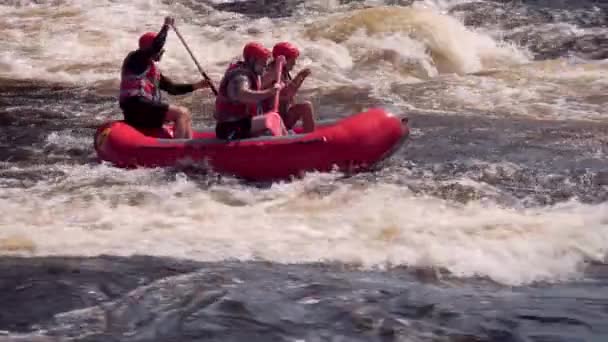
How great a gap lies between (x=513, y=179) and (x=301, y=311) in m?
3.45

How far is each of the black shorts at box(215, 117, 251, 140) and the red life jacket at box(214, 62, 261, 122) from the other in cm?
4

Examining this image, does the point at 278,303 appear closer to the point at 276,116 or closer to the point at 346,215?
the point at 346,215

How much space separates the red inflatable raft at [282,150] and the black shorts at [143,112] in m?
0.28

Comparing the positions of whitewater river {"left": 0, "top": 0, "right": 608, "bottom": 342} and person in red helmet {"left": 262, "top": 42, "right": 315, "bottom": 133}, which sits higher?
person in red helmet {"left": 262, "top": 42, "right": 315, "bottom": 133}

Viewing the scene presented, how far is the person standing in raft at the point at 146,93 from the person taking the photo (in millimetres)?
8242

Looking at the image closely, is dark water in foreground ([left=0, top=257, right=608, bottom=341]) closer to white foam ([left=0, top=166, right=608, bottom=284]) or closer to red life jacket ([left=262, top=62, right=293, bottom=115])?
white foam ([left=0, top=166, right=608, bottom=284])

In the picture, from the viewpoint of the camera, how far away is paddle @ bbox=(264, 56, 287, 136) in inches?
309

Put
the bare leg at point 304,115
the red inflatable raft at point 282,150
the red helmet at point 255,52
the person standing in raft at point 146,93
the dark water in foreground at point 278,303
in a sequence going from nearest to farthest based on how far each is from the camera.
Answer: the dark water in foreground at point 278,303
the red helmet at point 255,52
the red inflatable raft at point 282,150
the bare leg at point 304,115
the person standing in raft at point 146,93

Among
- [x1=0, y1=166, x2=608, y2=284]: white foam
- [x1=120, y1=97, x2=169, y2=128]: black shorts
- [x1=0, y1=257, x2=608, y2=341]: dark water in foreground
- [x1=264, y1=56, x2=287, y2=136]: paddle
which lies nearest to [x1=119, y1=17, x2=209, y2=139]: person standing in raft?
[x1=120, y1=97, x2=169, y2=128]: black shorts

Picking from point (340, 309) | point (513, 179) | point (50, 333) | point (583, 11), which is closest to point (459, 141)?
point (513, 179)

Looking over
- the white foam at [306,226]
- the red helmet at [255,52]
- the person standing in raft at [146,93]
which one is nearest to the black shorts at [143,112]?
the person standing in raft at [146,93]

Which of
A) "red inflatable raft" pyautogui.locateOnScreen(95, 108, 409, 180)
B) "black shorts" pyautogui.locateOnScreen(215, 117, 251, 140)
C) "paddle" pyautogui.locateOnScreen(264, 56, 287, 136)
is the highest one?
"paddle" pyautogui.locateOnScreen(264, 56, 287, 136)

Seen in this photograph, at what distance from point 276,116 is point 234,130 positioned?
0.35 m

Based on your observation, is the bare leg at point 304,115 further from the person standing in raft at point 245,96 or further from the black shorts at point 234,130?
the black shorts at point 234,130
